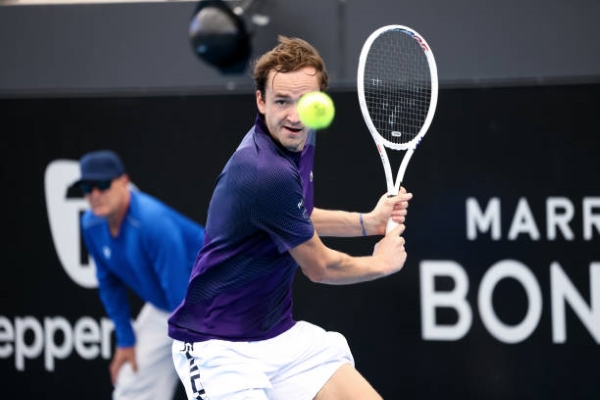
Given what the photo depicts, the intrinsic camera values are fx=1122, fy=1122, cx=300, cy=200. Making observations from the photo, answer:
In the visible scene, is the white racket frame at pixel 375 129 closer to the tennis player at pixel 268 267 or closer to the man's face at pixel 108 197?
the tennis player at pixel 268 267

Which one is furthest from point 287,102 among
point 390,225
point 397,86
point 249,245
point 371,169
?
point 371,169

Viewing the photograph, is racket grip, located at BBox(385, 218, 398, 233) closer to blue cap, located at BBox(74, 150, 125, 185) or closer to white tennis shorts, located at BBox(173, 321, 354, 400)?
white tennis shorts, located at BBox(173, 321, 354, 400)

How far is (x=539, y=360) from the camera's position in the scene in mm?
5043

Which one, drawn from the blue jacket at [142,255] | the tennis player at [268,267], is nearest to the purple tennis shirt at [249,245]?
the tennis player at [268,267]

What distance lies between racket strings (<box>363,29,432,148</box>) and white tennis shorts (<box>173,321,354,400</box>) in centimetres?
101

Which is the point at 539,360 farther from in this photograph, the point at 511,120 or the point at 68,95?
the point at 68,95

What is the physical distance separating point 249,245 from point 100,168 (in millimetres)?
2220

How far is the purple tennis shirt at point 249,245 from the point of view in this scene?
3.15 meters

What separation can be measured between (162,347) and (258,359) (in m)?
2.02

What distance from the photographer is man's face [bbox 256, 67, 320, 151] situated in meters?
3.19

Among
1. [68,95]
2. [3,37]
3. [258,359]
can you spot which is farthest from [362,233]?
[3,37]

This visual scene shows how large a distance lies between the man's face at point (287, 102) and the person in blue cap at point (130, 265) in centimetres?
192

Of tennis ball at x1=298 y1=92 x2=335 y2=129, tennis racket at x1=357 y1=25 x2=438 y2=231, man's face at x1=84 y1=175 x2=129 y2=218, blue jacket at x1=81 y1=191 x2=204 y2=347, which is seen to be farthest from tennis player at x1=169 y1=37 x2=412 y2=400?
man's face at x1=84 y1=175 x2=129 y2=218

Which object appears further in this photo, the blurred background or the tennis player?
the blurred background
